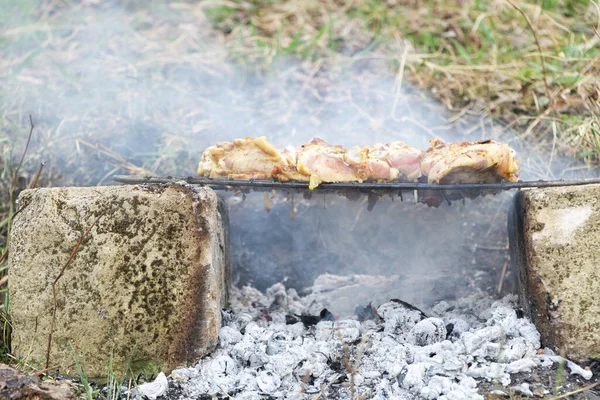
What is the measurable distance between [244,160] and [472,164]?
1.27 metres

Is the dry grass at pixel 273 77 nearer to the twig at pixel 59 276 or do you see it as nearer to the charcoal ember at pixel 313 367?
the twig at pixel 59 276

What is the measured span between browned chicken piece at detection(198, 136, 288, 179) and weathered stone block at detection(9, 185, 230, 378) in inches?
17.7

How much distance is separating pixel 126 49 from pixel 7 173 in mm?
2258

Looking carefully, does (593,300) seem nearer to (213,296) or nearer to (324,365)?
(324,365)

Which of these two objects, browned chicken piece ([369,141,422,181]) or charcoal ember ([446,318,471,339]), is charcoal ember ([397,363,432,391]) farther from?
browned chicken piece ([369,141,422,181])

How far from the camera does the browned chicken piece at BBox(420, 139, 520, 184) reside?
2.80 m

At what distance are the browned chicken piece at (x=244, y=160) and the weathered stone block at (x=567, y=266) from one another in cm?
139

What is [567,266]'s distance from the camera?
2.72 m

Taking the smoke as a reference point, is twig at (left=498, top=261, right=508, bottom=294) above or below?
below

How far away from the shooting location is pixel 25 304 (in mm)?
2764

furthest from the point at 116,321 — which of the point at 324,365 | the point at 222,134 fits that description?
the point at 222,134

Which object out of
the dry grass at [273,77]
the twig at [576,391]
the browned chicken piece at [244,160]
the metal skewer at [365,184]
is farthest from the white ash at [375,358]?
the dry grass at [273,77]

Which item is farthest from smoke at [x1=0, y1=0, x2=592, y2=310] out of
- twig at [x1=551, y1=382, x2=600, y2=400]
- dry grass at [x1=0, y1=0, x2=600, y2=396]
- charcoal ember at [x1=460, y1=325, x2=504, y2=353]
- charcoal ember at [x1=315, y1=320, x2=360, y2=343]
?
twig at [x1=551, y1=382, x2=600, y2=400]

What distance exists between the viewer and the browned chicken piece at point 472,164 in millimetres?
2803
